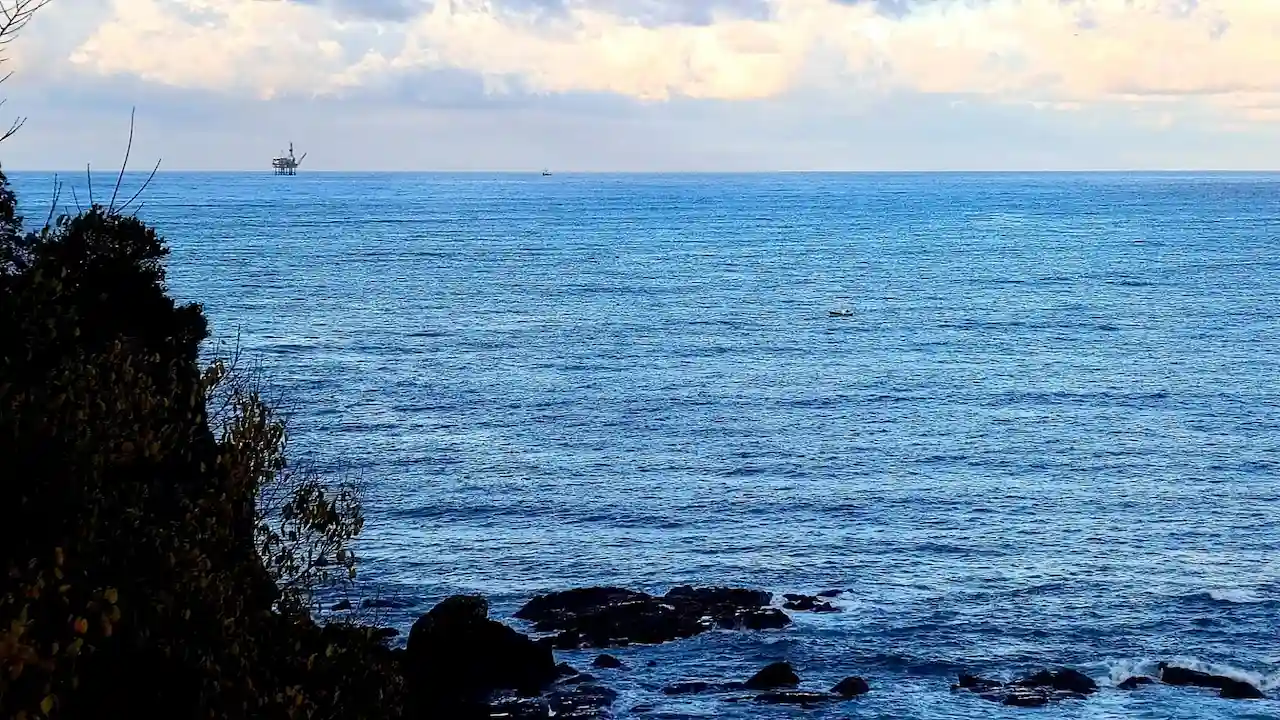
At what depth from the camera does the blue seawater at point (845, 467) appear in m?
39.5

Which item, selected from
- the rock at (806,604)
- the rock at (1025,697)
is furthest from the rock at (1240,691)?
the rock at (806,604)

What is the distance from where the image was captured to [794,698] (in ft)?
114

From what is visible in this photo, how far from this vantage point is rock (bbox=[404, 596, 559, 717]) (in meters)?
35.1

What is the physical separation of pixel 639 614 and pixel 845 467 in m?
22.2

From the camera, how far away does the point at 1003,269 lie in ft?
544

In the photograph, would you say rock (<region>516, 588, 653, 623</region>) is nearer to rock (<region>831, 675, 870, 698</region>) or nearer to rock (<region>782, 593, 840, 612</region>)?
rock (<region>782, 593, 840, 612</region>)

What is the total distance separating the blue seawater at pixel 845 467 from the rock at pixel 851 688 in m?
0.56

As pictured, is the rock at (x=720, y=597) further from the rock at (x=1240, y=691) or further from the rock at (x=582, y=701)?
the rock at (x=1240, y=691)

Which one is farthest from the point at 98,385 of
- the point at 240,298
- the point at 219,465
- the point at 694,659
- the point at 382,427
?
the point at 240,298

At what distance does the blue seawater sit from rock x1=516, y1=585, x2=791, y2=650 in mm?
869

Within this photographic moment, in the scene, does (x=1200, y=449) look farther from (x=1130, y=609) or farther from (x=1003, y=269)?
(x=1003, y=269)

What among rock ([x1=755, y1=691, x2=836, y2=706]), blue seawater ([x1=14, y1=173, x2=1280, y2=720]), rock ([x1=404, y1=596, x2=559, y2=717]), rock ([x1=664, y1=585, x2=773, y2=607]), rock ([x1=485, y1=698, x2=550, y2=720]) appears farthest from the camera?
rock ([x1=664, y1=585, x2=773, y2=607])

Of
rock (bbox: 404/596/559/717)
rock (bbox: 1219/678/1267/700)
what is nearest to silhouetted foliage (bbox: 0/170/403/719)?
rock (bbox: 404/596/559/717)

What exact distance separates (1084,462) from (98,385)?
54.6 metres
